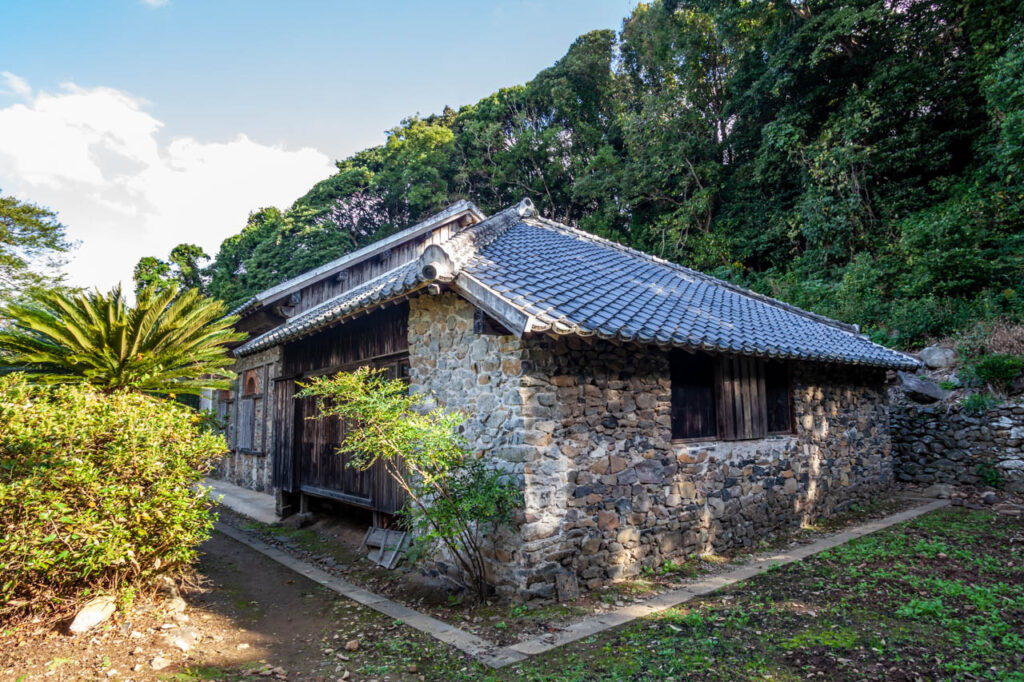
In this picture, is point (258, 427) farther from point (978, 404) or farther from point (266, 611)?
point (978, 404)

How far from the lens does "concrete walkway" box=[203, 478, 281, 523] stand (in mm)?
9525

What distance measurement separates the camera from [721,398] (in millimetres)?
6809

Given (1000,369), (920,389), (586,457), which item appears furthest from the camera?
(920,389)

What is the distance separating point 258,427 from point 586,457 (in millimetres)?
9352

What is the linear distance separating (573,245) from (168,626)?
733cm

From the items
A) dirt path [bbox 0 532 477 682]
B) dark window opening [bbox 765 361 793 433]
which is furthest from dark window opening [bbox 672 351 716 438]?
dirt path [bbox 0 532 477 682]

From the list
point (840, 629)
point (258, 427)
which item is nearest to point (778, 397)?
point (840, 629)

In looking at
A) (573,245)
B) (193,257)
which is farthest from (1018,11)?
(193,257)

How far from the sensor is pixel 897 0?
50.6 ft

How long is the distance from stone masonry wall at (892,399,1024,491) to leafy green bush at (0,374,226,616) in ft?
40.2

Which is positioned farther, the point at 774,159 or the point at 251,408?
the point at 774,159

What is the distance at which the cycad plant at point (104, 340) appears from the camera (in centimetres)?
515

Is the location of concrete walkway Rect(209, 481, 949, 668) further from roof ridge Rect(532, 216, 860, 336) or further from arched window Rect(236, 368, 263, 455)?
arched window Rect(236, 368, 263, 455)

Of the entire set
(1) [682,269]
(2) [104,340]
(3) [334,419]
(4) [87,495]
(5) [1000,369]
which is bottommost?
(4) [87,495]
